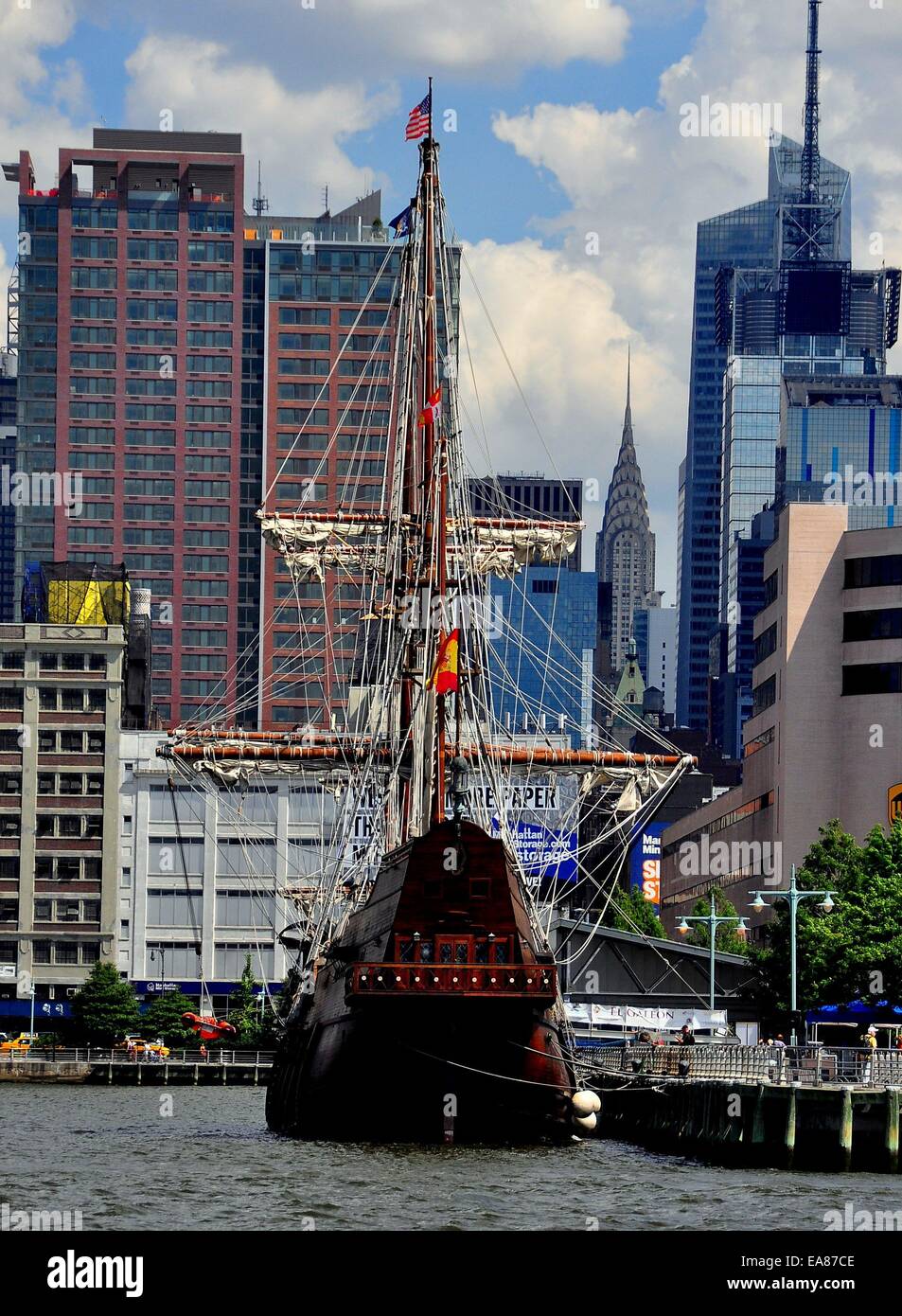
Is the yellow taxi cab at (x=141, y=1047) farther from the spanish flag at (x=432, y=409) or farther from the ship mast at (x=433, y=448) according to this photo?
the spanish flag at (x=432, y=409)

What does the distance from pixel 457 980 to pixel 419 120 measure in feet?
107

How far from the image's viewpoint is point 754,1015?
4786 inches

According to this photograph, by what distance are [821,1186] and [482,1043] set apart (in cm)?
1401

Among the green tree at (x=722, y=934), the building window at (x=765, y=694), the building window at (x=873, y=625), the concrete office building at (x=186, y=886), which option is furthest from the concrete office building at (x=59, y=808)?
the building window at (x=873, y=625)

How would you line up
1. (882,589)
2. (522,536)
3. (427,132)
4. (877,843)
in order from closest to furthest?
1. (427,132)
2. (877,843)
3. (522,536)
4. (882,589)

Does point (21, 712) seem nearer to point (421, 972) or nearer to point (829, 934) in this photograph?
point (829, 934)

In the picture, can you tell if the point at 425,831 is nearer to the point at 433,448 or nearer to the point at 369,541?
the point at 433,448

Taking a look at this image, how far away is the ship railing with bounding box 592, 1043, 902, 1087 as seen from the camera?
5609cm

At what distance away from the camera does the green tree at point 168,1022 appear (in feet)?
A: 477

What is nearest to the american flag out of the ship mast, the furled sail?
the ship mast

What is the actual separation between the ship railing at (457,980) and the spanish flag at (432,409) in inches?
Answer: 813

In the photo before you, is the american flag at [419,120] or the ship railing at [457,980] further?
the american flag at [419,120]
